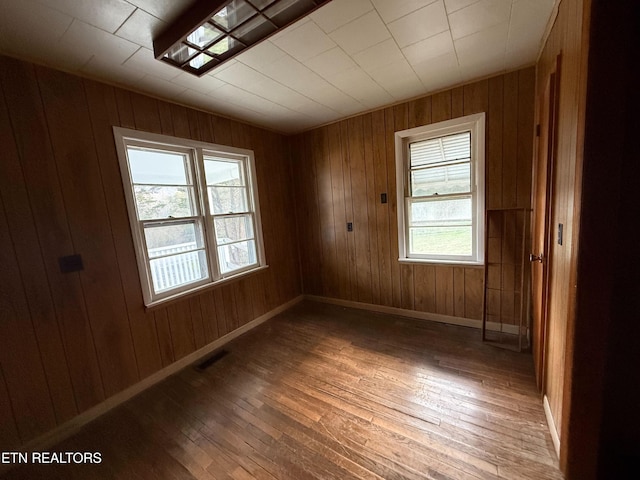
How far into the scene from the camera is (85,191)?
5.85 feet

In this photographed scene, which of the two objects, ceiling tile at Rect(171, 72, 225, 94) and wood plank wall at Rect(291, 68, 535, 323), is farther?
wood plank wall at Rect(291, 68, 535, 323)

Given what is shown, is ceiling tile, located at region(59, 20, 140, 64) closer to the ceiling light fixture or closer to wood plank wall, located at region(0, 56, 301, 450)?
the ceiling light fixture

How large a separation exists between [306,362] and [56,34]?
2847 mm

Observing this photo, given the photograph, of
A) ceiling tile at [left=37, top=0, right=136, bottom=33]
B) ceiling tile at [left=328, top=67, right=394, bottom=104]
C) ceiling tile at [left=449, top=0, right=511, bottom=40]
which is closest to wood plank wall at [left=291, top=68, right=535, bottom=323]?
ceiling tile at [left=328, top=67, right=394, bottom=104]

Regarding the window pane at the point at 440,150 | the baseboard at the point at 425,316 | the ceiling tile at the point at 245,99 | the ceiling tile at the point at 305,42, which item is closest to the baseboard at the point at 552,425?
the baseboard at the point at 425,316

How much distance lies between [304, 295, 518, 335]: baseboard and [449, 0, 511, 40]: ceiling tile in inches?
100

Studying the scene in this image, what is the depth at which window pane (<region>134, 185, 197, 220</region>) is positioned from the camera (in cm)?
213

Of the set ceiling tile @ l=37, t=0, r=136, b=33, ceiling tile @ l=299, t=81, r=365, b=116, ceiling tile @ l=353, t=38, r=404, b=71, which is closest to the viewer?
ceiling tile @ l=37, t=0, r=136, b=33

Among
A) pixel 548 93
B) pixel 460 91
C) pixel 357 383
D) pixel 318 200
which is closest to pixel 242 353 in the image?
pixel 357 383

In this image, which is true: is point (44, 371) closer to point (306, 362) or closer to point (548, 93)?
point (306, 362)

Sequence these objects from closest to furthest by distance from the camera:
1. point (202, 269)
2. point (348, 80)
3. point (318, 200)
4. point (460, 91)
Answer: point (348, 80) → point (460, 91) → point (202, 269) → point (318, 200)

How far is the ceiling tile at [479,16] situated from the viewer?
1419 millimetres

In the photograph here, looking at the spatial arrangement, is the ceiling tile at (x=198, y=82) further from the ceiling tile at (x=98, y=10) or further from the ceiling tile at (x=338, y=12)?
the ceiling tile at (x=338, y=12)

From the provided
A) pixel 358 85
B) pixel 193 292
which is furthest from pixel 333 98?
pixel 193 292
